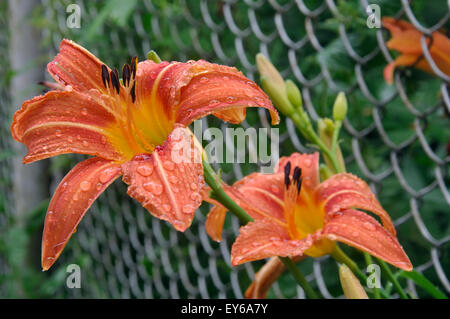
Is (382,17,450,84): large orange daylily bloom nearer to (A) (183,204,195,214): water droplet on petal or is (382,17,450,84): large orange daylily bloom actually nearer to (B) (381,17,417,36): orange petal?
(B) (381,17,417,36): orange petal

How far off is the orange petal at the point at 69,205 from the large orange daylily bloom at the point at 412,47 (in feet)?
1.53

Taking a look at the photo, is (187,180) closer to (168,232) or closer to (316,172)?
(316,172)

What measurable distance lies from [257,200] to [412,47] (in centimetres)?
34

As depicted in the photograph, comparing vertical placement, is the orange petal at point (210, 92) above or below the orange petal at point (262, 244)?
above

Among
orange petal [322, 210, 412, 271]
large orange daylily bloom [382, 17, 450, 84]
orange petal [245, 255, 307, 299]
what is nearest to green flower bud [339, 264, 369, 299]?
orange petal [322, 210, 412, 271]

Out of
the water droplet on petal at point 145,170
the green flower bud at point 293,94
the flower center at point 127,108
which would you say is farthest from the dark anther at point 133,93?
the green flower bud at point 293,94

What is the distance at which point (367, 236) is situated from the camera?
0.50 metres

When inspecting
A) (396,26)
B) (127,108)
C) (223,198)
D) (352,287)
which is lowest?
(352,287)

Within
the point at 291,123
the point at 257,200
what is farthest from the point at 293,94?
the point at 291,123

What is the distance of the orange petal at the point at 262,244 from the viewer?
492 millimetres

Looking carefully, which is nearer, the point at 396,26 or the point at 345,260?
the point at 345,260

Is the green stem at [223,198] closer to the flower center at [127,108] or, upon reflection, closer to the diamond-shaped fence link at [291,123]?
the flower center at [127,108]

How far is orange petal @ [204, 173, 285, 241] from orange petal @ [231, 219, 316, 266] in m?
0.04

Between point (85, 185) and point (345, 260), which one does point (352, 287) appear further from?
point (85, 185)
